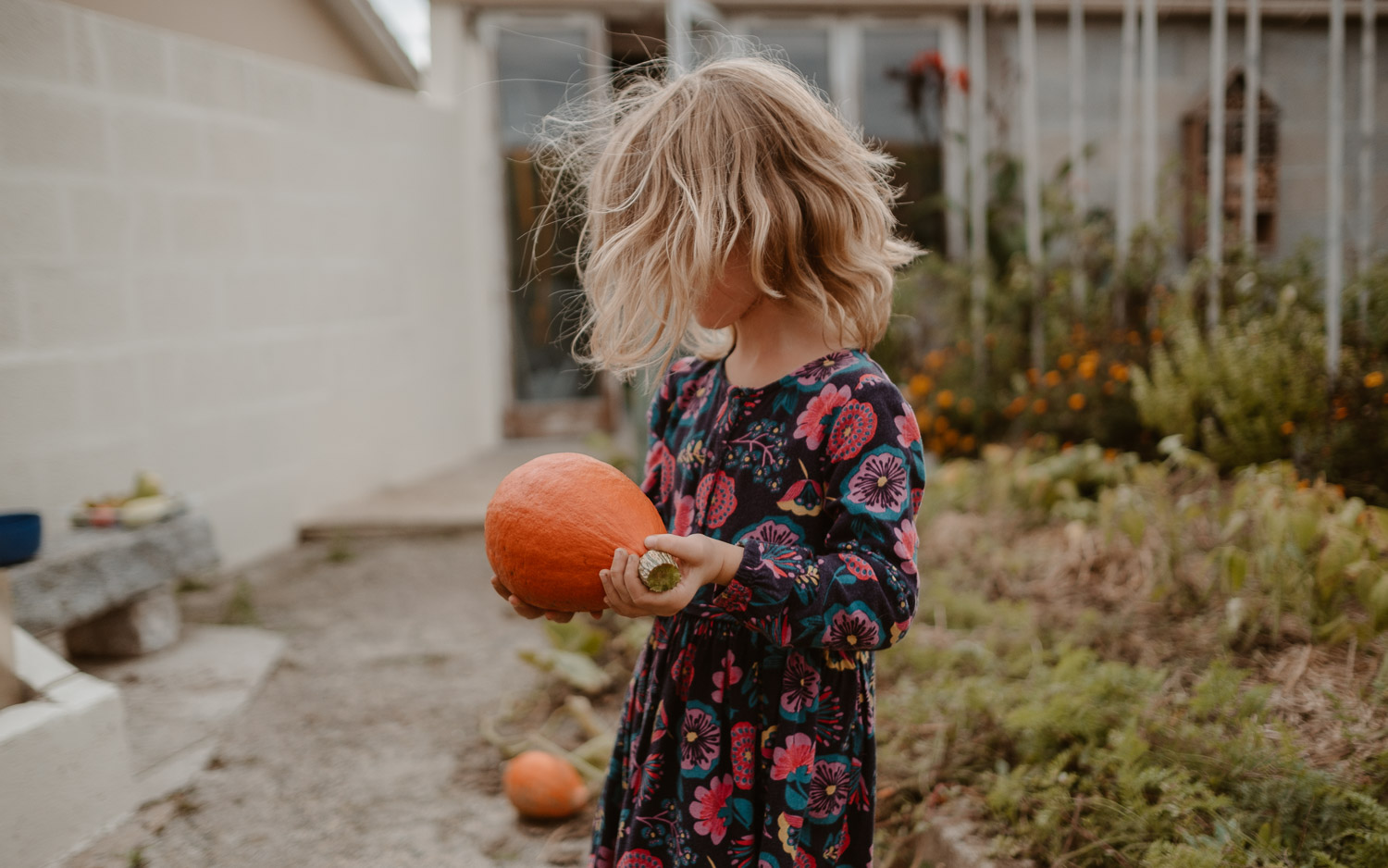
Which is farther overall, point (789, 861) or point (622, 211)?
point (622, 211)

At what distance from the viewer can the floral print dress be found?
1269 mm

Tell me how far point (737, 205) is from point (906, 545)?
53 cm

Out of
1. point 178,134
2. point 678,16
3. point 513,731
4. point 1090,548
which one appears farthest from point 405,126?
point 1090,548

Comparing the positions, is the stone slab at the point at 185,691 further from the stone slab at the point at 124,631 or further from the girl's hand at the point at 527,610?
the girl's hand at the point at 527,610

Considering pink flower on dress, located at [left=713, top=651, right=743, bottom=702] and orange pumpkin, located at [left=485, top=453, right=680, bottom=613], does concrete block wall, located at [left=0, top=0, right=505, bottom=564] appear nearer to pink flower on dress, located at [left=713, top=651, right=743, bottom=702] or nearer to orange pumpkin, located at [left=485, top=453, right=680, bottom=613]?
orange pumpkin, located at [left=485, top=453, right=680, bottom=613]

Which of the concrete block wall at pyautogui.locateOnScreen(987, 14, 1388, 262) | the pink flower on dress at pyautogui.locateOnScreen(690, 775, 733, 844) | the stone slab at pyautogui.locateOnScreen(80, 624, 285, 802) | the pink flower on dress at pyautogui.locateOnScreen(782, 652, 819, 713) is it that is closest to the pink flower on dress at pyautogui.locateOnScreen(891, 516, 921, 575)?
the pink flower on dress at pyautogui.locateOnScreen(782, 652, 819, 713)

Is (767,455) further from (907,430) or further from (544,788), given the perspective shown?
(544,788)

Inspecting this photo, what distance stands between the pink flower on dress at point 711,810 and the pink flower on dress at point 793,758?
94 mm

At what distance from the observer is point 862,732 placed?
1.47 m

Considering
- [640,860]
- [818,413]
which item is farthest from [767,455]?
[640,860]

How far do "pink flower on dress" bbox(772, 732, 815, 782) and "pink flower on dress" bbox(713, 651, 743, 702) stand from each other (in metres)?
0.12

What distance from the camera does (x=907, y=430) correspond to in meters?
1.36

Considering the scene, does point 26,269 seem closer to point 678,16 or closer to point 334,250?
point 334,250

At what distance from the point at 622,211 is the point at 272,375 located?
428cm
